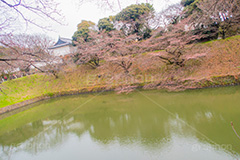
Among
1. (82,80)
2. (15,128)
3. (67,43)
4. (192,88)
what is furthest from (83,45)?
(192,88)

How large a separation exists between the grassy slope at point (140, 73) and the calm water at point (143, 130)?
2101mm

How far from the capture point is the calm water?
3.22 metres

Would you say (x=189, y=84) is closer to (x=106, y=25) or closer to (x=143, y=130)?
(x=143, y=130)

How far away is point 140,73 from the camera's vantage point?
10.7 m

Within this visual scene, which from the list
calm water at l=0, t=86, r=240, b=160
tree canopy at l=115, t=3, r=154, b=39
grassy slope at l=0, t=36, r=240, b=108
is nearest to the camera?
calm water at l=0, t=86, r=240, b=160

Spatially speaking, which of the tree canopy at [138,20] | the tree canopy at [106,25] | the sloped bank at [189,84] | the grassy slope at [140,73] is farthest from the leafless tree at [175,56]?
the tree canopy at [106,25]

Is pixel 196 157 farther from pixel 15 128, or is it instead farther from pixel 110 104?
pixel 15 128

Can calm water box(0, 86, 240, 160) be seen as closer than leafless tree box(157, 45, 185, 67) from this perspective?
Yes

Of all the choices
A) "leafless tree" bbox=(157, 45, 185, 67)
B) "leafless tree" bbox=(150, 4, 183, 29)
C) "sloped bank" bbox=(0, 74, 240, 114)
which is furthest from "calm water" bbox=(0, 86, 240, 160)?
"leafless tree" bbox=(150, 4, 183, 29)

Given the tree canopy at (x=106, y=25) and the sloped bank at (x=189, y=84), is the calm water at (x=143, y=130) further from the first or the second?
the tree canopy at (x=106, y=25)

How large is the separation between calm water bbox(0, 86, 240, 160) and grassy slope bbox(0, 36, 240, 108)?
2101 mm

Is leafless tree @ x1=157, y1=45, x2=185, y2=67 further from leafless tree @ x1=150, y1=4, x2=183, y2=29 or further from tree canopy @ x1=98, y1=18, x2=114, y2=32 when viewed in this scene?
tree canopy @ x1=98, y1=18, x2=114, y2=32

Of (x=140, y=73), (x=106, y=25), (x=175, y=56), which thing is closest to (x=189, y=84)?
(x=175, y=56)

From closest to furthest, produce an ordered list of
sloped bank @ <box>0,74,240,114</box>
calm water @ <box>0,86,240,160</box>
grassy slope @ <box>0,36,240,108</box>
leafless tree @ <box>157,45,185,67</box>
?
calm water @ <box>0,86,240,160</box>
sloped bank @ <box>0,74,240,114</box>
grassy slope @ <box>0,36,240,108</box>
leafless tree @ <box>157,45,185,67</box>
